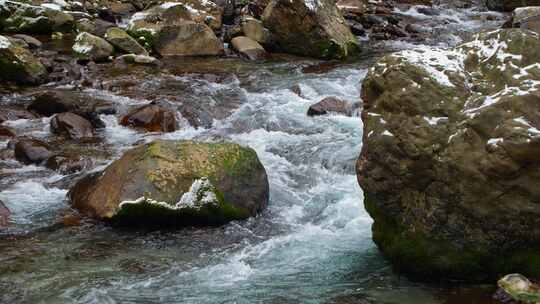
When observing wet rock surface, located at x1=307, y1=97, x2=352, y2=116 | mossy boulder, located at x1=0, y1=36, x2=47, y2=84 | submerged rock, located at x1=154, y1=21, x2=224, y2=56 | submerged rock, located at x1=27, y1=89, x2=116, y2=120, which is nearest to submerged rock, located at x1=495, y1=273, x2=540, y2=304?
wet rock surface, located at x1=307, y1=97, x2=352, y2=116

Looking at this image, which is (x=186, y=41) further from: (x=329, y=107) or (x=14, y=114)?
(x=14, y=114)

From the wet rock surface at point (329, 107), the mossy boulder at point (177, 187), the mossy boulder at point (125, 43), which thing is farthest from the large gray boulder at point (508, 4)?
the mossy boulder at point (177, 187)

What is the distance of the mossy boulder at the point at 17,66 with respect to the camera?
12.5 meters

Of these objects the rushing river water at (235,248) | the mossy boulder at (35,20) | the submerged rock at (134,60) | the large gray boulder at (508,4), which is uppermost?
the large gray boulder at (508,4)

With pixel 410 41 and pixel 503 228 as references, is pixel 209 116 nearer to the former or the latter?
pixel 503 228

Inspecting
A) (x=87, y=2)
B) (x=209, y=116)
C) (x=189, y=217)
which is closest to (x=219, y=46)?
(x=209, y=116)

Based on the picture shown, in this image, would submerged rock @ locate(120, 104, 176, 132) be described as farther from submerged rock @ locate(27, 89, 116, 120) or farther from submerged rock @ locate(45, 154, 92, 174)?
submerged rock @ locate(45, 154, 92, 174)

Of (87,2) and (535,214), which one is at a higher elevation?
(87,2)

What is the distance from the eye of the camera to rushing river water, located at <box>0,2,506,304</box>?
5.85 meters

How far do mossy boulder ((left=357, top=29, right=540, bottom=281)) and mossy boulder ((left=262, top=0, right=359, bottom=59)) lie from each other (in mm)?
10213

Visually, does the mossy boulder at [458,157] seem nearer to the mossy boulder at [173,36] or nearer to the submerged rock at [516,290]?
the submerged rock at [516,290]

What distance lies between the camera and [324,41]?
53.2 ft

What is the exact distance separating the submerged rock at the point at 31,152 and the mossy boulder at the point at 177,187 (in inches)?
60.0

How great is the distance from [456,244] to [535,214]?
0.73 meters
